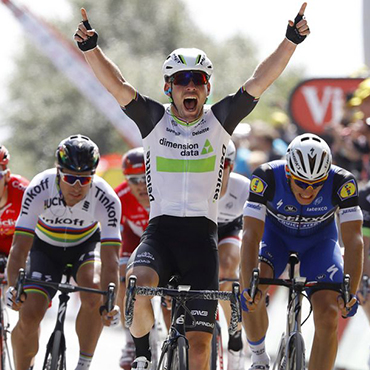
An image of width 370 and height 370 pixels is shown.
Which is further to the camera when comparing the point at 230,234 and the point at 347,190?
the point at 230,234

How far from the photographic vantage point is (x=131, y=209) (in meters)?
10.4

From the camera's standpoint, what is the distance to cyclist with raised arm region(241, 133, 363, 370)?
7410 mm

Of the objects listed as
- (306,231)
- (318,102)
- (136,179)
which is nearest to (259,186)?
(306,231)

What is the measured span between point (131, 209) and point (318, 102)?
1040 cm

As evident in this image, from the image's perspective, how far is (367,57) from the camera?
55.6 feet

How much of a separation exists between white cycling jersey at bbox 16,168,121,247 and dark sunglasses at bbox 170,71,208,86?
167 cm

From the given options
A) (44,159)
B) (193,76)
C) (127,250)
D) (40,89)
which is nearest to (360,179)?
(127,250)

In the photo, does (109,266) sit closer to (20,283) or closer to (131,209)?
(20,283)

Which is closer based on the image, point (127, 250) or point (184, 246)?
point (184, 246)

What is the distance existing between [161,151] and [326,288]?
1.50 meters

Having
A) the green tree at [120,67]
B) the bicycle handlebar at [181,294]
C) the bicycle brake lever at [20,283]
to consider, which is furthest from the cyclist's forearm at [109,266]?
the green tree at [120,67]

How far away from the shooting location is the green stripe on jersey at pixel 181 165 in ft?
23.6

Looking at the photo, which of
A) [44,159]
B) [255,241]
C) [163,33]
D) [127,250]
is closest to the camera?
[255,241]

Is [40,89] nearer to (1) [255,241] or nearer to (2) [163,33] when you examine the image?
(2) [163,33]
